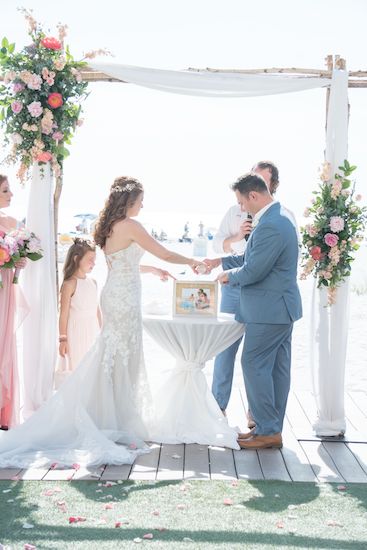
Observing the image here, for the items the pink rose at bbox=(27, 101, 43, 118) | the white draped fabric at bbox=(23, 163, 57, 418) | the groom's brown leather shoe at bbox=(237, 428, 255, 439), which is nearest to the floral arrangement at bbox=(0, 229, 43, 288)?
the white draped fabric at bbox=(23, 163, 57, 418)

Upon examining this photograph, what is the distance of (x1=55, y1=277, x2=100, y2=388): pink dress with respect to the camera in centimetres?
598

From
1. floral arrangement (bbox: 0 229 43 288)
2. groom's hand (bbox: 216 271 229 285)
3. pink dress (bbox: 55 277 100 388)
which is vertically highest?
floral arrangement (bbox: 0 229 43 288)

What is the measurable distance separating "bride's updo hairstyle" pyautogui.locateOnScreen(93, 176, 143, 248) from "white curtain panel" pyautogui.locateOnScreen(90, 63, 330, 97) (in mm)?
832

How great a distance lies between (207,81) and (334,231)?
1377mm

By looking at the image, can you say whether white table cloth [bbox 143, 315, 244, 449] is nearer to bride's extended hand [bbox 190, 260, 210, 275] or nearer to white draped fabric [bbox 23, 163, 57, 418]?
bride's extended hand [bbox 190, 260, 210, 275]

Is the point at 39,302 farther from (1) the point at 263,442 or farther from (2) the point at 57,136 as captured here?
(1) the point at 263,442

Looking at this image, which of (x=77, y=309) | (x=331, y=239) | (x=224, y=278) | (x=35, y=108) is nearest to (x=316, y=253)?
(x=331, y=239)

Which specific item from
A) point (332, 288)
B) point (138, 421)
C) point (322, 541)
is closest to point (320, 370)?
point (332, 288)

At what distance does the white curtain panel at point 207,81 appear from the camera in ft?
18.8

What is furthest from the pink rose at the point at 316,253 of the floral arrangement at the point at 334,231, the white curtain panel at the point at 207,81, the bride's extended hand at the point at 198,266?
the white curtain panel at the point at 207,81

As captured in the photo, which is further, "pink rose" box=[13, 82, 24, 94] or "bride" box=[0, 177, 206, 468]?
"pink rose" box=[13, 82, 24, 94]

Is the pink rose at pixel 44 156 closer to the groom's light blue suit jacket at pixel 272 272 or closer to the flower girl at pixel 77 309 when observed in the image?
the flower girl at pixel 77 309

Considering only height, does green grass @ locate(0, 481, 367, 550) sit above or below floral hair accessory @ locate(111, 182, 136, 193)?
below

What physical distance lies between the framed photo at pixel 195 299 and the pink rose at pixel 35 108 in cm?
147
